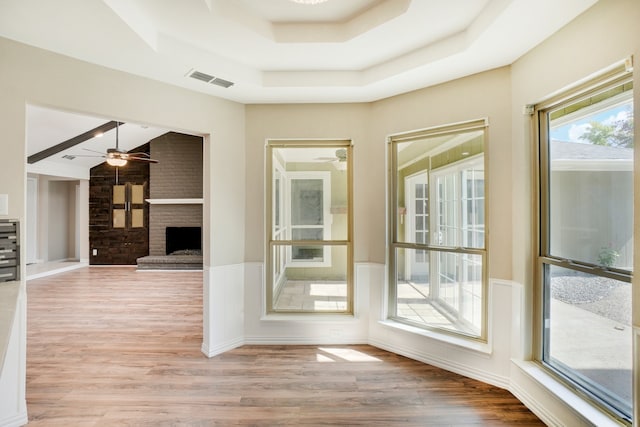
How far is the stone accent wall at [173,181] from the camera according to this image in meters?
8.20

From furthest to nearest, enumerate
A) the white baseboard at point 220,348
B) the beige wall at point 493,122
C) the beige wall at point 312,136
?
the beige wall at point 312,136, the white baseboard at point 220,348, the beige wall at point 493,122

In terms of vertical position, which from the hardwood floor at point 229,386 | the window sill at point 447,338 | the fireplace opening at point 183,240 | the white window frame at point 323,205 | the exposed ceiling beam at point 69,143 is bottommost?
the hardwood floor at point 229,386

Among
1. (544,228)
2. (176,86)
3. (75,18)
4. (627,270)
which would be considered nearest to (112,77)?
(176,86)

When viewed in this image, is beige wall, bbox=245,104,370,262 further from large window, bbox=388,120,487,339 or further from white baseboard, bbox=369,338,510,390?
white baseboard, bbox=369,338,510,390

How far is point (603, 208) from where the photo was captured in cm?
178

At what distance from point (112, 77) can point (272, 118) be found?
1.37 m

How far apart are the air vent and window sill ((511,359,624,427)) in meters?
3.24

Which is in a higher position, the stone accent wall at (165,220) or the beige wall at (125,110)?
the beige wall at (125,110)

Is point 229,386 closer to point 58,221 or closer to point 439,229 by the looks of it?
point 439,229

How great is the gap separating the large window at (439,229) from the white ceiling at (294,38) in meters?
0.58

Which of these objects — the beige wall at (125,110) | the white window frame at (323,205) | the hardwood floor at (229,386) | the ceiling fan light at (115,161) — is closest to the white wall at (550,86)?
the hardwood floor at (229,386)

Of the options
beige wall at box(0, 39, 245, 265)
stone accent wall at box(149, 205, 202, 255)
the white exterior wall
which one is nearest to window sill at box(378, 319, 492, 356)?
the white exterior wall

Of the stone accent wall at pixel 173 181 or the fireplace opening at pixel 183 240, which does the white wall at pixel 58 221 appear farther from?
the fireplace opening at pixel 183 240

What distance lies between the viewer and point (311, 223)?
3.33 m
